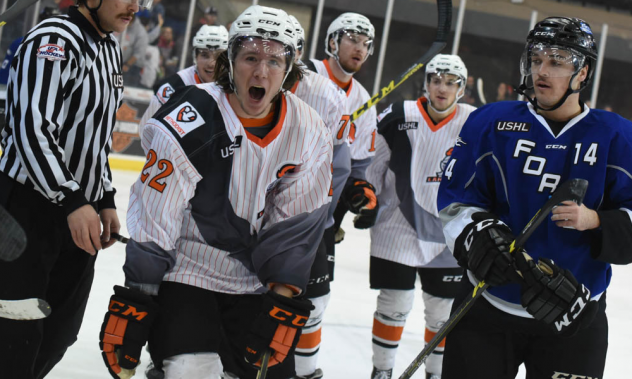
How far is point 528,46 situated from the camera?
5.78ft

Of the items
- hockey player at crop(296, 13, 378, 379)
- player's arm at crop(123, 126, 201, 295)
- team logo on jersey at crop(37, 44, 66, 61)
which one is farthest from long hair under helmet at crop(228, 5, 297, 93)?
hockey player at crop(296, 13, 378, 379)

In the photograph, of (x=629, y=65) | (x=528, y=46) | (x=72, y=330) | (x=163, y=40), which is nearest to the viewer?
(x=528, y=46)

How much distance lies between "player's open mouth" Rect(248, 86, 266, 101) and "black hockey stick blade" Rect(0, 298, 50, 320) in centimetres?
65

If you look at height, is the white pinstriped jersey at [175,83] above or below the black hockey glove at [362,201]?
above

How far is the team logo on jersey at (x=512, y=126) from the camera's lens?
5.62 ft

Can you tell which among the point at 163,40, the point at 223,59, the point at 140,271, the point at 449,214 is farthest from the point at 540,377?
the point at 163,40

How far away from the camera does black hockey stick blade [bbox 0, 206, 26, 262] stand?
60.5 inches

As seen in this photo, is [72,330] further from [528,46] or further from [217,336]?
[528,46]

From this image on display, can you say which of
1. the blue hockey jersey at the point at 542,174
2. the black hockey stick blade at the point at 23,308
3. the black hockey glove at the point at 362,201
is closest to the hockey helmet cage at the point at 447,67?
the black hockey glove at the point at 362,201

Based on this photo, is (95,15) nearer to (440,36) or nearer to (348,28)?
(348,28)

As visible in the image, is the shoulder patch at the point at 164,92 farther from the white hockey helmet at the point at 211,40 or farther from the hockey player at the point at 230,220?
the hockey player at the point at 230,220

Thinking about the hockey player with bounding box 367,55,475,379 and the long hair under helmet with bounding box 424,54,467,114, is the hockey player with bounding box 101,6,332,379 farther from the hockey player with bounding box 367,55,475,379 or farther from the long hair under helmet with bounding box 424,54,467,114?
the long hair under helmet with bounding box 424,54,467,114

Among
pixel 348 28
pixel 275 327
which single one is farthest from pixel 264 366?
pixel 348 28

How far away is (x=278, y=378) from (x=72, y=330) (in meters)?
0.53
